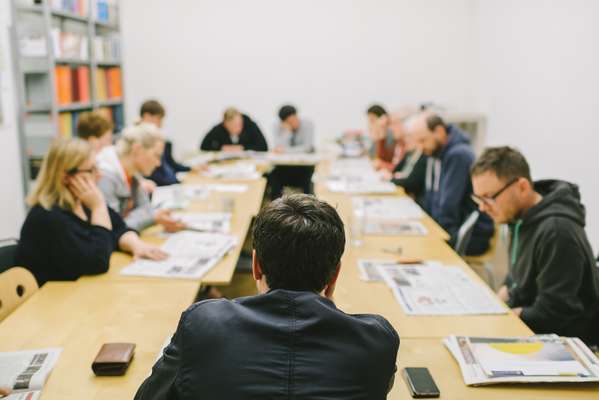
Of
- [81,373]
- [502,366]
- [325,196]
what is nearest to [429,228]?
[325,196]

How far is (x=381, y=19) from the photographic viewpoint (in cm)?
686

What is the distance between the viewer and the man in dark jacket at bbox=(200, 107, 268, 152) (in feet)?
19.0

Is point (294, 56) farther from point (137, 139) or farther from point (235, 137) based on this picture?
point (137, 139)

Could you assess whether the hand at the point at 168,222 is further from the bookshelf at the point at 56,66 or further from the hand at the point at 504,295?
the bookshelf at the point at 56,66

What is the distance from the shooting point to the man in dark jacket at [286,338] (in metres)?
0.99

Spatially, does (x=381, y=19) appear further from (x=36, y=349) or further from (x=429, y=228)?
(x=36, y=349)

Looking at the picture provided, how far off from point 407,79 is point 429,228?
4412 mm

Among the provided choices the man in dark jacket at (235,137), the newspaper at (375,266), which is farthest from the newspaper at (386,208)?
the man in dark jacket at (235,137)

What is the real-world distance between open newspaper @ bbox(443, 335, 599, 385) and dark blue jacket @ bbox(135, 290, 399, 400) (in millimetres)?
519

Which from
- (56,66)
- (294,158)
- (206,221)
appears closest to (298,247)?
(206,221)

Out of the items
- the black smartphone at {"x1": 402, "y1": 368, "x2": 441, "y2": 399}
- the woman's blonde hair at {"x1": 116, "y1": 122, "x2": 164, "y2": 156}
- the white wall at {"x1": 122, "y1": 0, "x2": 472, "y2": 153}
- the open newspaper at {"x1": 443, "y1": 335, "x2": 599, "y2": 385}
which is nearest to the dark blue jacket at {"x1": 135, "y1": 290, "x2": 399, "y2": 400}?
the black smartphone at {"x1": 402, "y1": 368, "x2": 441, "y2": 399}

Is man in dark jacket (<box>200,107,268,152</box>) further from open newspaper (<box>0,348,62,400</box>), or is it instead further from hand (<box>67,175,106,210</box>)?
open newspaper (<box>0,348,62,400</box>)

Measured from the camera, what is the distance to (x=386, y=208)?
11.3 feet

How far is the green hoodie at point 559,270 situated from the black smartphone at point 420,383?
781 mm
